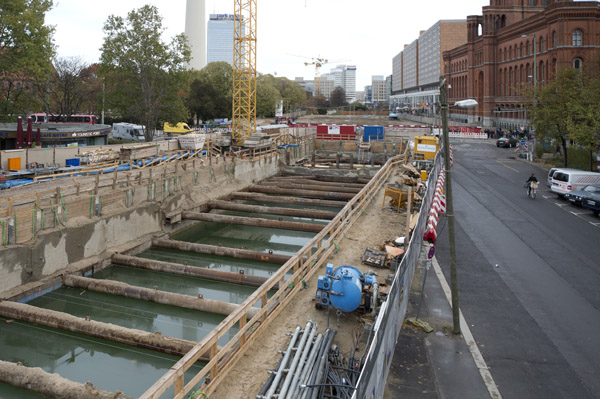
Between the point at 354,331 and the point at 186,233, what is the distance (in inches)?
691

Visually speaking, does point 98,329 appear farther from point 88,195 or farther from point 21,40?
point 21,40

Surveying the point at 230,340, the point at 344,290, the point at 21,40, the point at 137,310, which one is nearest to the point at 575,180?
the point at 344,290

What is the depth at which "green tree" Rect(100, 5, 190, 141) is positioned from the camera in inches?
2083

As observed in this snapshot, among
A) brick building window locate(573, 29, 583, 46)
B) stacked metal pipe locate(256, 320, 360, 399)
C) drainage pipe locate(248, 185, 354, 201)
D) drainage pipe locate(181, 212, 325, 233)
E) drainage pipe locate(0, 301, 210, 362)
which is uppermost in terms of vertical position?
brick building window locate(573, 29, 583, 46)

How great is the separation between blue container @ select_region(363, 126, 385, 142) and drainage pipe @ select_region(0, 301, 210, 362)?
49.5m

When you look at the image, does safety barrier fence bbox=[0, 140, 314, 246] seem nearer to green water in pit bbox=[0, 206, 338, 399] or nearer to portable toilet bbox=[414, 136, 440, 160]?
green water in pit bbox=[0, 206, 338, 399]

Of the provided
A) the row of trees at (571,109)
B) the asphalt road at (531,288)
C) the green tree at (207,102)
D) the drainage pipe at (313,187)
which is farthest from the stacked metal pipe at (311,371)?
the green tree at (207,102)

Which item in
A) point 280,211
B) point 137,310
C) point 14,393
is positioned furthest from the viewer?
point 280,211

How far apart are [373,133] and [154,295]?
4815cm

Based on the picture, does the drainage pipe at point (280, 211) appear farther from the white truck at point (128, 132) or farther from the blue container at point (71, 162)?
the white truck at point (128, 132)

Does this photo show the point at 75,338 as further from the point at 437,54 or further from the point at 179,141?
the point at 437,54

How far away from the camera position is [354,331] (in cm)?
1151

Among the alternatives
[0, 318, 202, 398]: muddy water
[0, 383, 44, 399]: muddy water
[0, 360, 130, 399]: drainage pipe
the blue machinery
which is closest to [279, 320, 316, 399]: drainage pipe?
the blue machinery

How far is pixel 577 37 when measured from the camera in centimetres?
6944
